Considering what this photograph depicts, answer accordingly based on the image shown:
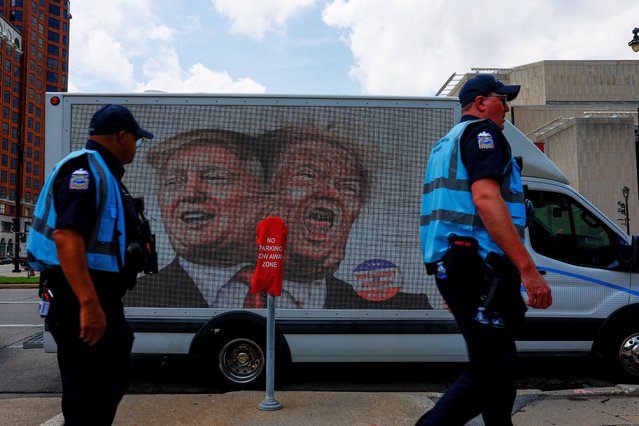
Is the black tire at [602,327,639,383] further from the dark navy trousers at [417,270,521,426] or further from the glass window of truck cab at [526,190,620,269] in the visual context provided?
the dark navy trousers at [417,270,521,426]

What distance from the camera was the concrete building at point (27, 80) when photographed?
75.1 metres

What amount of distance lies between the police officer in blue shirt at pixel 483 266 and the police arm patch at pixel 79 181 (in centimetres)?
157

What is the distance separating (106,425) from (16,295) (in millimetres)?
15471

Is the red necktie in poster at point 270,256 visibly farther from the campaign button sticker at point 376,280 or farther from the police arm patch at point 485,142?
the police arm patch at point 485,142

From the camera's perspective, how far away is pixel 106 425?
2301 mm

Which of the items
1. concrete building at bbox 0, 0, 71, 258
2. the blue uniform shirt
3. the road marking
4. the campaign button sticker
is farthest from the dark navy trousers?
concrete building at bbox 0, 0, 71, 258

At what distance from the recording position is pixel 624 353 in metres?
5.18

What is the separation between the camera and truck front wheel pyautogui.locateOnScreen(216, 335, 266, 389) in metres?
5.06

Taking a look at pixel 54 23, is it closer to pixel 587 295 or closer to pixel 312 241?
pixel 312 241

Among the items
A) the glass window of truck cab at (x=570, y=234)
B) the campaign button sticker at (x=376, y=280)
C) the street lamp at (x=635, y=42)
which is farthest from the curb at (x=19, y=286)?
the street lamp at (x=635, y=42)

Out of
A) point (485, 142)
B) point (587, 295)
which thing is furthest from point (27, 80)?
point (485, 142)

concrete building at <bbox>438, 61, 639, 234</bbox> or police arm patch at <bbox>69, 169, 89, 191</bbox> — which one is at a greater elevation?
concrete building at <bbox>438, 61, 639, 234</bbox>

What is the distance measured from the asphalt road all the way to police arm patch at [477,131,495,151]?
356 cm

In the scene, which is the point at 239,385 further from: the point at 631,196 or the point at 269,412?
the point at 631,196
